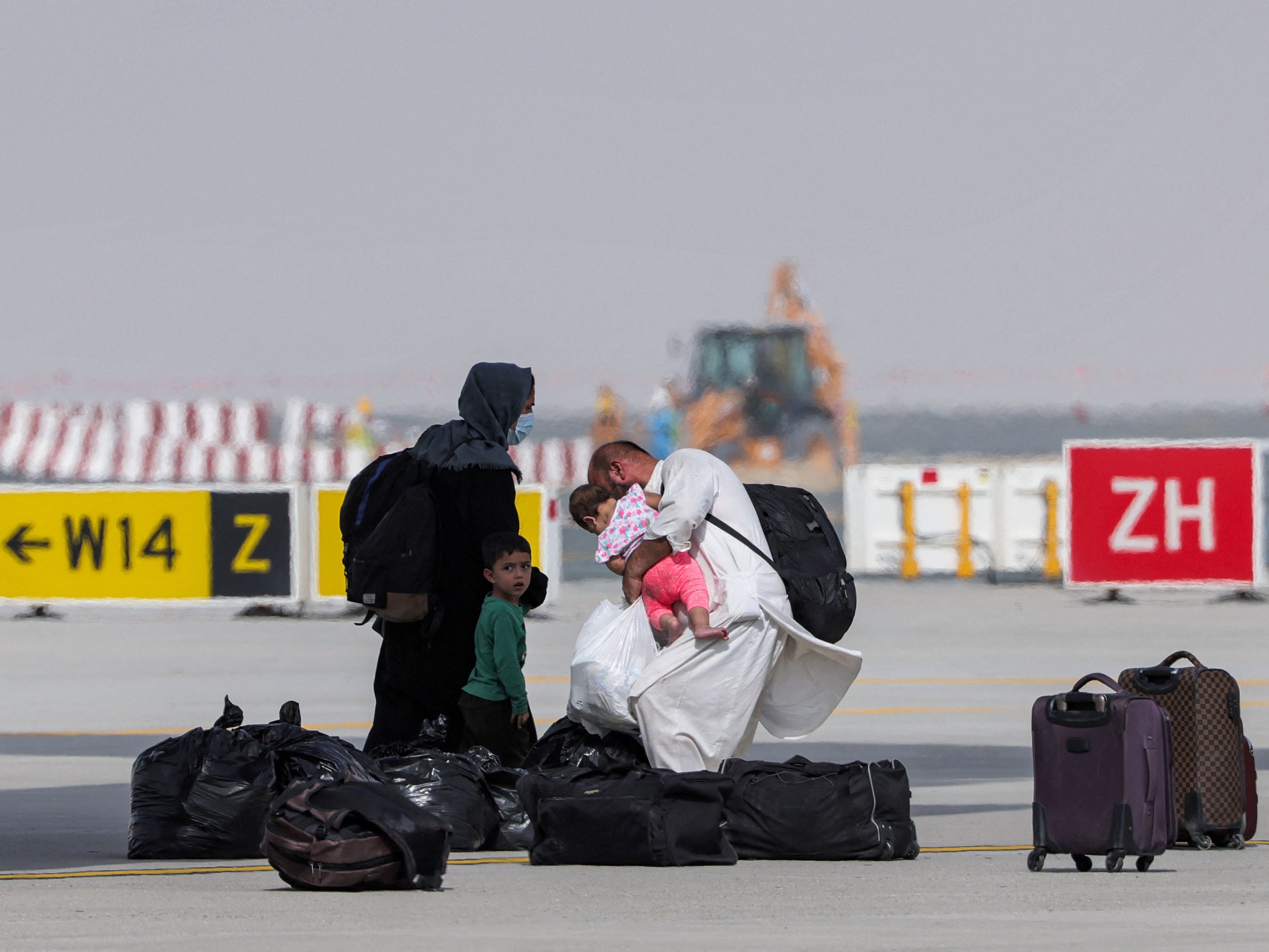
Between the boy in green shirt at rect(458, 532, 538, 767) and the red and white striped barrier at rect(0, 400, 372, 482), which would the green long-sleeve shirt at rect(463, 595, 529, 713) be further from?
the red and white striped barrier at rect(0, 400, 372, 482)

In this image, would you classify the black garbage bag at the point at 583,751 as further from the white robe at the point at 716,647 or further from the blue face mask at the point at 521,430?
the blue face mask at the point at 521,430

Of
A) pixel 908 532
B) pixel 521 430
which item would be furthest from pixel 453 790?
pixel 908 532

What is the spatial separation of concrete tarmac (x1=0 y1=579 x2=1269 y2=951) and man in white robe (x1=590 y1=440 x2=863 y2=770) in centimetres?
60

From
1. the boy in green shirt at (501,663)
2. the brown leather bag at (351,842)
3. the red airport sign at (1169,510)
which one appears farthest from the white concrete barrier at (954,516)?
the brown leather bag at (351,842)

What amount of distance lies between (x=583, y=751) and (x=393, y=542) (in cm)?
103

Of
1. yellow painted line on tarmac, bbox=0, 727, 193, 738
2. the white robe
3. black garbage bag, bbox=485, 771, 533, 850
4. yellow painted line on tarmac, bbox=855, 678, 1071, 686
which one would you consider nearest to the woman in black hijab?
black garbage bag, bbox=485, 771, 533, 850

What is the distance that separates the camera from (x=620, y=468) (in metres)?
8.72

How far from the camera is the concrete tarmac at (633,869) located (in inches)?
254

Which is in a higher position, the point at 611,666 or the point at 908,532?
the point at 611,666

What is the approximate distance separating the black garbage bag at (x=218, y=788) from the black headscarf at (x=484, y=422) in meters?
1.16

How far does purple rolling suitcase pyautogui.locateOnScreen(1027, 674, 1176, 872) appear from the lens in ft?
24.3

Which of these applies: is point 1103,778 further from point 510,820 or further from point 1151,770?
point 510,820

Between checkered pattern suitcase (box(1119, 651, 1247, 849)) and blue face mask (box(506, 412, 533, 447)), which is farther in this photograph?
blue face mask (box(506, 412, 533, 447))

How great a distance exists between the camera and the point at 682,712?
8234 mm
